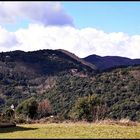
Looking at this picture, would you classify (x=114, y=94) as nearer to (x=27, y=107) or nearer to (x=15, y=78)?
(x=27, y=107)

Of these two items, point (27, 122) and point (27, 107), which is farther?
point (27, 107)

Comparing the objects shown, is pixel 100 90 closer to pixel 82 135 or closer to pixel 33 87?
pixel 33 87

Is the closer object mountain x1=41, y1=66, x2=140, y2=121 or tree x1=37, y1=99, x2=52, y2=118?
tree x1=37, y1=99, x2=52, y2=118

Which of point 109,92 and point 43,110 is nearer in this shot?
point 43,110

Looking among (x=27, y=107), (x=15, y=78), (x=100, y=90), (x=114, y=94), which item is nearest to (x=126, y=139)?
(x=27, y=107)

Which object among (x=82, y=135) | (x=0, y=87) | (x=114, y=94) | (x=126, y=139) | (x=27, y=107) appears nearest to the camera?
(x=126, y=139)

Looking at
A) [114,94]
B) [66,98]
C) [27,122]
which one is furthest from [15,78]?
[27,122]

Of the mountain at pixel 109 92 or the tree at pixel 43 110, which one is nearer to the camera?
the tree at pixel 43 110

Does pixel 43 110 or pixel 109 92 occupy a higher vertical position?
pixel 109 92

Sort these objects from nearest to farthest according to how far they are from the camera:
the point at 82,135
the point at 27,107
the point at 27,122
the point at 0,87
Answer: the point at 82,135 < the point at 27,122 < the point at 27,107 < the point at 0,87

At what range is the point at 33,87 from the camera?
17850 centimetres

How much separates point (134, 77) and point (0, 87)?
68.7 meters

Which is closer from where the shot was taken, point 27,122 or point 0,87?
point 27,122

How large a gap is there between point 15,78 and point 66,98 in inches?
3069
